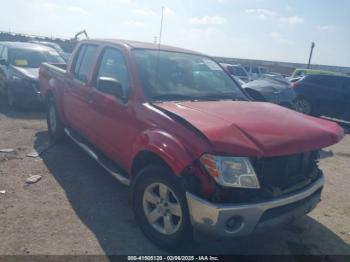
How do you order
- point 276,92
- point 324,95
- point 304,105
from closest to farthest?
point 276,92 < point 324,95 < point 304,105

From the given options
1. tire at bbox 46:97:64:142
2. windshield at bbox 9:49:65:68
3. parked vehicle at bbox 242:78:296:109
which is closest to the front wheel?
windshield at bbox 9:49:65:68

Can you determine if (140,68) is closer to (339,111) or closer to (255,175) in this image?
(255,175)

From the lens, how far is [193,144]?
9.53 feet

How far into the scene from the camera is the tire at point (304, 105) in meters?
12.2

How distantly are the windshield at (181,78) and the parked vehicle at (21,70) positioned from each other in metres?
5.25

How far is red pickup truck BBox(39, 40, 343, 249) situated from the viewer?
2.85 meters

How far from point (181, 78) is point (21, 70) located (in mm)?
6484

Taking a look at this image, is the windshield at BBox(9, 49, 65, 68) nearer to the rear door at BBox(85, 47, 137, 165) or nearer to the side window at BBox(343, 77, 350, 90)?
→ the rear door at BBox(85, 47, 137, 165)

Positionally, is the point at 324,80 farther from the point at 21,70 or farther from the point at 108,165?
the point at 108,165

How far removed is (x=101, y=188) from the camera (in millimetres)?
4727

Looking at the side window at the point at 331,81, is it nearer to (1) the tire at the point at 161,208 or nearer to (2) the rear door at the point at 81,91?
(2) the rear door at the point at 81,91

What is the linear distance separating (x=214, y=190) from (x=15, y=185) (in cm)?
303

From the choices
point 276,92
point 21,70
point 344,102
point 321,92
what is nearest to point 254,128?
point 276,92

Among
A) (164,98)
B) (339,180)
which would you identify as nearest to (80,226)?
(164,98)
